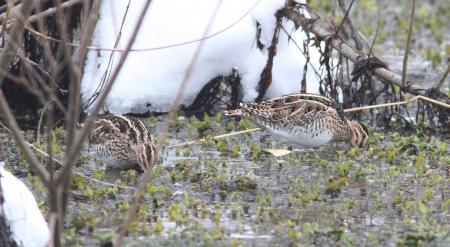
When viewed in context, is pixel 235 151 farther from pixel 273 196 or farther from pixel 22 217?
pixel 22 217

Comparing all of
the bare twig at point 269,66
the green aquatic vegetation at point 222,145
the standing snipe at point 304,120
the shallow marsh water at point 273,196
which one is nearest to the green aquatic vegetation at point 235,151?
the shallow marsh water at point 273,196

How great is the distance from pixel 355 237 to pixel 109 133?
2439 mm

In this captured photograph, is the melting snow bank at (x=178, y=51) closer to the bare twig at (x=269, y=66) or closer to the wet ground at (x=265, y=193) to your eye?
the bare twig at (x=269, y=66)

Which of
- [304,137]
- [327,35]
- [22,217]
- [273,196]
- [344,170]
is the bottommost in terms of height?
[22,217]

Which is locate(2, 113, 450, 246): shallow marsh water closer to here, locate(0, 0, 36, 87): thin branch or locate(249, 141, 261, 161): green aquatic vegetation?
locate(249, 141, 261, 161): green aquatic vegetation

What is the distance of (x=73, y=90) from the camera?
168 inches

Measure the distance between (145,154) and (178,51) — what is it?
2.47m

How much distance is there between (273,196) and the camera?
22.4 ft

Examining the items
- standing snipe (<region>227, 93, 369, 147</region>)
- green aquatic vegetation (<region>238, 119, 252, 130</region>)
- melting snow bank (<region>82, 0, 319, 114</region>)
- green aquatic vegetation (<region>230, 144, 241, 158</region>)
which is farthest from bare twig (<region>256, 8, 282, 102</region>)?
green aquatic vegetation (<region>230, 144, 241, 158</region>)

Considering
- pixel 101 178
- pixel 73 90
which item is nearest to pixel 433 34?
pixel 101 178

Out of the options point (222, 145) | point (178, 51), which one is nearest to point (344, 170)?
point (222, 145)

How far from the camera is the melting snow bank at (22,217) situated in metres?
5.31

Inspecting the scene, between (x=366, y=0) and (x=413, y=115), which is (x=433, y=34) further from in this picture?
(x=413, y=115)

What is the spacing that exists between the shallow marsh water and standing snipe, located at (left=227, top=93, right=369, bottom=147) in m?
0.14
